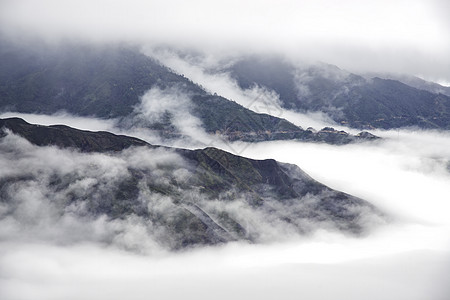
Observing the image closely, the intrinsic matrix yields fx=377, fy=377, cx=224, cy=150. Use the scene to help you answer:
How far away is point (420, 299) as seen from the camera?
195125 millimetres

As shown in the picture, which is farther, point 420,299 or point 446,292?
point 420,299

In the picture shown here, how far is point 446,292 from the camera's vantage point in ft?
532

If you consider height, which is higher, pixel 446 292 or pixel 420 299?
pixel 446 292

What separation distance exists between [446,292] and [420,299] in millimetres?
37051
